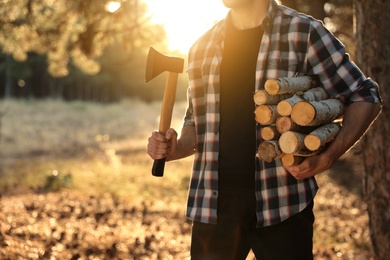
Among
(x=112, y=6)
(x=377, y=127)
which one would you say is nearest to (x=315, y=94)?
(x=377, y=127)

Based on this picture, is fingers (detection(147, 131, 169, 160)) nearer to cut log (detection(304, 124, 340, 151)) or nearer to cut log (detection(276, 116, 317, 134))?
cut log (detection(276, 116, 317, 134))

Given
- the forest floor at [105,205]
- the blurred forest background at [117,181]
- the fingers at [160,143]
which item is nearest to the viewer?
the fingers at [160,143]

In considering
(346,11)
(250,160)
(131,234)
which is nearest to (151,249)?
(131,234)

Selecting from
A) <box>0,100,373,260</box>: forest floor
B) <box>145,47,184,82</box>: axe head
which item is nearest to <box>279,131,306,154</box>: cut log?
<box>145,47,184,82</box>: axe head

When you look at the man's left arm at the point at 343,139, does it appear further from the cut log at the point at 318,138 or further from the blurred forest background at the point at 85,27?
the blurred forest background at the point at 85,27

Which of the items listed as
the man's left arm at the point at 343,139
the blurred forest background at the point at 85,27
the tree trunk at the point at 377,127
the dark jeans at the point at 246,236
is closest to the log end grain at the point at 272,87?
the man's left arm at the point at 343,139

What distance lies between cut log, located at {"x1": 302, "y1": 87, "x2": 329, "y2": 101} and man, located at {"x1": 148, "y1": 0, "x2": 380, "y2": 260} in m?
0.03

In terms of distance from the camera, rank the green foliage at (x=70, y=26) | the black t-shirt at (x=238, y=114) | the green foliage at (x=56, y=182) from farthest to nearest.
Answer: the green foliage at (x=56, y=182) < the green foliage at (x=70, y=26) < the black t-shirt at (x=238, y=114)

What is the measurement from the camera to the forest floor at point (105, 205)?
5.89 meters

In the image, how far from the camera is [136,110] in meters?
40.5

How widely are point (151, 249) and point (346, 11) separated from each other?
7707 millimetres

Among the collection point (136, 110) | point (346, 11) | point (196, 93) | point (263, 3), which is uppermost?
point (346, 11)

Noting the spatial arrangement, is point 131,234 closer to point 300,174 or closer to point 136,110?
point 300,174

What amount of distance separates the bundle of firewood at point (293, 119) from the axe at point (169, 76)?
1.78 ft
